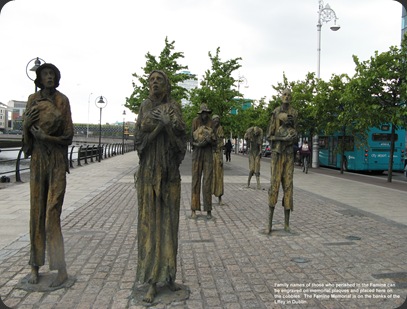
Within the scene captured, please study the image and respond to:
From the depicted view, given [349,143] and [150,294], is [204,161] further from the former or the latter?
[349,143]

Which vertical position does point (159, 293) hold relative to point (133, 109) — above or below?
below

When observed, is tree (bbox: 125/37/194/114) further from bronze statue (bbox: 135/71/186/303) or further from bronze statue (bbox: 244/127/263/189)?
bronze statue (bbox: 135/71/186/303)

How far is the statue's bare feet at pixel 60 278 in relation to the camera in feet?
13.2

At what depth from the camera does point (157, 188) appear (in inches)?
145

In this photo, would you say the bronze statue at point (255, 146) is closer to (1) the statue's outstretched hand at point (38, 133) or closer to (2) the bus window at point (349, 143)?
(1) the statue's outstretched hand at point (38, 133)

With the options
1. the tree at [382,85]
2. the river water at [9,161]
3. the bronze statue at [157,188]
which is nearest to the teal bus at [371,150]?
the tree at [382,85]

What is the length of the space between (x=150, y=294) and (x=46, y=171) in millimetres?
1727

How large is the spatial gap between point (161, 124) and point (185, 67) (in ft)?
68.2

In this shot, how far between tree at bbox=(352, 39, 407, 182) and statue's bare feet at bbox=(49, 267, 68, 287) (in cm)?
1296

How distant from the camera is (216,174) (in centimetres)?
946

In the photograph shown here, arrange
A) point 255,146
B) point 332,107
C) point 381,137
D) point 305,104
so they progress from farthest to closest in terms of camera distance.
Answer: point 305,104
point 381,137
point 332,107
point 255,146

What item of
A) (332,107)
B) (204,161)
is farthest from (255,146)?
(332,107)

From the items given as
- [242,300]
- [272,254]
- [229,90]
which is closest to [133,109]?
[229,90]

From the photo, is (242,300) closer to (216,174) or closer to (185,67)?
(216,174)
